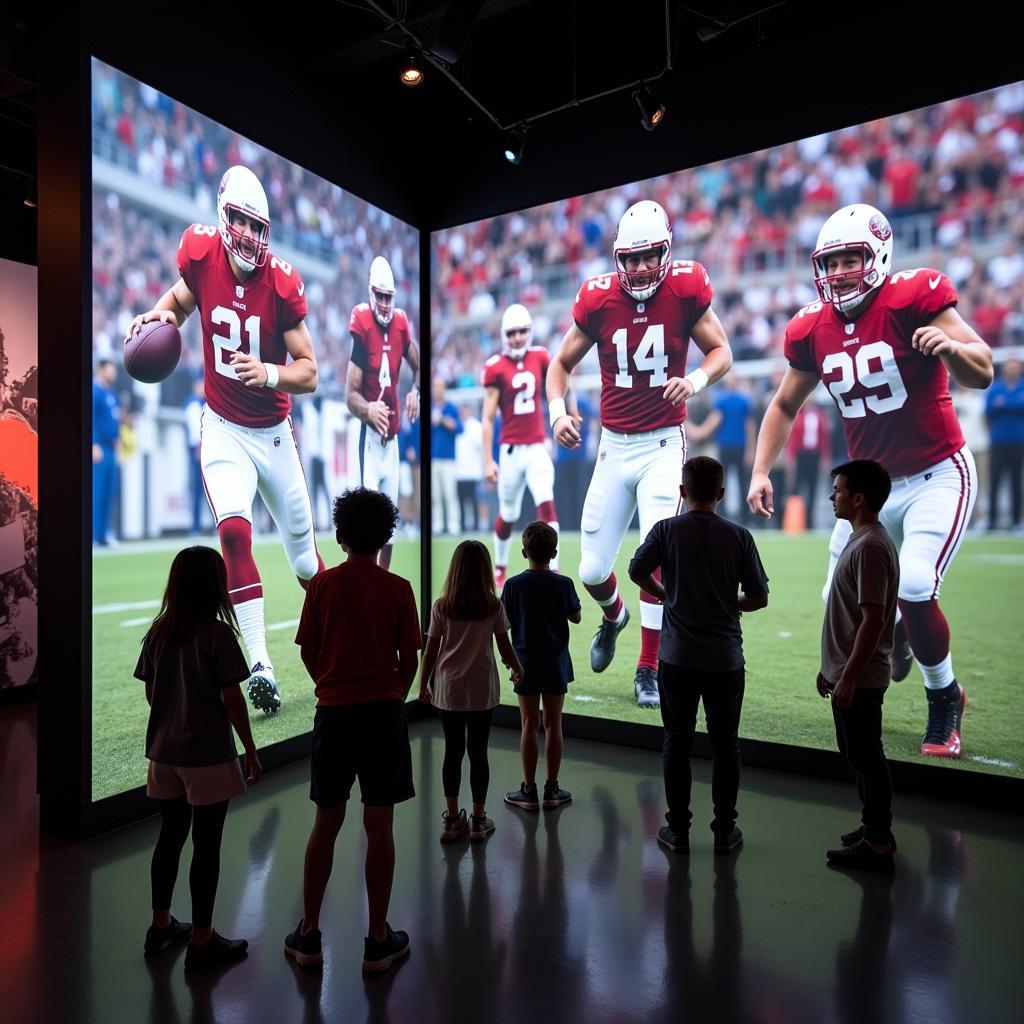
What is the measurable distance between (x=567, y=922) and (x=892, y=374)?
2.95m

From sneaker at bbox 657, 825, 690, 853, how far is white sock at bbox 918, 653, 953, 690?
1.54 meters

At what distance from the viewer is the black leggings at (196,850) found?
2.17 meters

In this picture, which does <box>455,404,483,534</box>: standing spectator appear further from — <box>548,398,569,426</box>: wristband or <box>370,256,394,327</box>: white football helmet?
<box>370,256,394,327</box>: white football helmet

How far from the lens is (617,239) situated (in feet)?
15.1

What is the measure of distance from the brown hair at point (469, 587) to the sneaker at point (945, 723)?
233 centimetres

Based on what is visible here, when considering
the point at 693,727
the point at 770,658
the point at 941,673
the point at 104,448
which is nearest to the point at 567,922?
the point at 693,727

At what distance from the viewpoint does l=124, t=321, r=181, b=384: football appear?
11.3ft

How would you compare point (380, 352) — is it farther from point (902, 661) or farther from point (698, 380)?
point (902, 661)

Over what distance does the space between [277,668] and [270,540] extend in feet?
2.30

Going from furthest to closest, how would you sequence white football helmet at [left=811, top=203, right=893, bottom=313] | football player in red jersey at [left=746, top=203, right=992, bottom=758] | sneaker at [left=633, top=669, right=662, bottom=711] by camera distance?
sneaker at [left=633, top=669, right=662, bottom=711] → white football helmet at [left=811, top=203, right=893, bottom=313] → football player in red jersey at [left=746, top=203, right=992, bottom=758]

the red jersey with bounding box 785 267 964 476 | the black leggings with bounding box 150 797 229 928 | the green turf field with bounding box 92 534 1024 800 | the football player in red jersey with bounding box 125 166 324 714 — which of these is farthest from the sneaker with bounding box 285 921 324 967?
the red jersey with bounding box 785 267 964 476

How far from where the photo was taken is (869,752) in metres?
2.80

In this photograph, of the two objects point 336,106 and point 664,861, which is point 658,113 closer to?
point 336,106

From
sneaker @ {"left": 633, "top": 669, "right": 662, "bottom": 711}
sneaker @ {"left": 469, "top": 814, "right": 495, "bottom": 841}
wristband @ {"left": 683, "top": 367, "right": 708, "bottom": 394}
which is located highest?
wristband @ {"left": 683, "top": 367, "right": 708, "bottom": 394}
